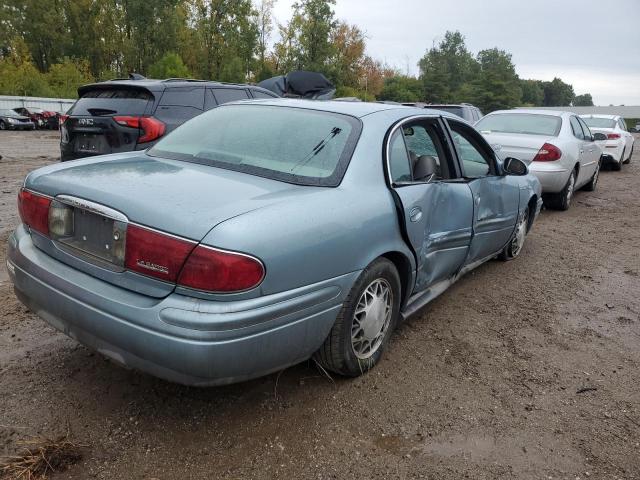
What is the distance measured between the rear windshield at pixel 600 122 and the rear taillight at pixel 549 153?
26.0 feet

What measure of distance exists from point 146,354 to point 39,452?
65cm

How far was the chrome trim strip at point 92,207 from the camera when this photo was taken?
2.20 meters

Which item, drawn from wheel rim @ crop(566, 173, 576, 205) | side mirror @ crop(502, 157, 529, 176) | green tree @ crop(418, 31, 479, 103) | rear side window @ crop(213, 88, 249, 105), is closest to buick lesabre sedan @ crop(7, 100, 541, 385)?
side mirror @ crop(502, 157, 529, 176)

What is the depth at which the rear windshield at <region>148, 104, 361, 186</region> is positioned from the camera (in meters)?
2.73

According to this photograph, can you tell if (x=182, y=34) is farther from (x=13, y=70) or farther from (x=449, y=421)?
(x=449, y=421)

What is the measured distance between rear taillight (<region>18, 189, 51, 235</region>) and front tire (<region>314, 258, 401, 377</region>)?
1510 millimetres

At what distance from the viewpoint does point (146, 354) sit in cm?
210

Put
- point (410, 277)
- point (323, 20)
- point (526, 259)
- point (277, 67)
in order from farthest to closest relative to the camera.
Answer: point (277, 67) < point (323, 20) < point (526, 259) < point (410, 277)

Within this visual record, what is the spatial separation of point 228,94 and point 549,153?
14.9 feet

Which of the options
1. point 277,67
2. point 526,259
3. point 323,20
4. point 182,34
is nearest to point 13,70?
point 182,34

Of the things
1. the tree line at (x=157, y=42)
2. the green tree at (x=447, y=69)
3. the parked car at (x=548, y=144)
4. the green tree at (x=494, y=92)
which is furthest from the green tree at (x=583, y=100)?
the parked car at (x=548, y=144)

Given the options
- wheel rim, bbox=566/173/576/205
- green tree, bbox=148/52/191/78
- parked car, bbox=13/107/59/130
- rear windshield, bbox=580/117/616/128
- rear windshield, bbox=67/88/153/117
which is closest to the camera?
rear windshield, bbox=67/88/153/117

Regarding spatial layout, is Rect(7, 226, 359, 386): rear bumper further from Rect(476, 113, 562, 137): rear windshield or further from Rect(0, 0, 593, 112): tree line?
Rect(0, 0, 593, 112): tree line

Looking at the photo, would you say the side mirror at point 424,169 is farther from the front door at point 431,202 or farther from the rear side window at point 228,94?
the rear side window at point 228,94
